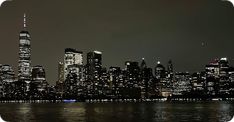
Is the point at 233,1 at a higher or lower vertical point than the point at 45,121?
higher

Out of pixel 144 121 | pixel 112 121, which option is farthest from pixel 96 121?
pixel 144 121

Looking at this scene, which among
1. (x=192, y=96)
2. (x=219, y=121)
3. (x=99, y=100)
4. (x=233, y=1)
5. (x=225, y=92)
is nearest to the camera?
(x=233, y=1)

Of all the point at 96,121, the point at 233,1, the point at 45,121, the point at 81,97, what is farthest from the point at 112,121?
the point at 81,97

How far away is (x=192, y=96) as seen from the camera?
5572cm

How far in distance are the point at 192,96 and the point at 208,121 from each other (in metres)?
39.4

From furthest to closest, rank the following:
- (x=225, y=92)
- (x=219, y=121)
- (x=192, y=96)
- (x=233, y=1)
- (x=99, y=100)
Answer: (x=99, y=100), (x=192, y=96), (x=225, y=92), (x=219, y=121), (x=233, y=1)

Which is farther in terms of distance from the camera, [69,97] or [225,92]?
[69,97]

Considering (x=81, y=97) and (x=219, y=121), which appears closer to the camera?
(x=219, y=121)

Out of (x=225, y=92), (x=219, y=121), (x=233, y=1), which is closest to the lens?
(x=233, y=1)

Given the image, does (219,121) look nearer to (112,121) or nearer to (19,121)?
(112,121)

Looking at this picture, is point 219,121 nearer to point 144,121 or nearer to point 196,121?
point 196,121

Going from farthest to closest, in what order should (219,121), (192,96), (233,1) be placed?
(192,96) < (219,121) < (233,1)

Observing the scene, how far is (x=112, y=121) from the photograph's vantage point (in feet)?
56.0

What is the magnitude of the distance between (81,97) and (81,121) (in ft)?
128
